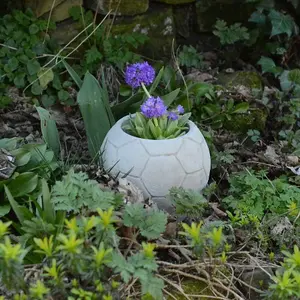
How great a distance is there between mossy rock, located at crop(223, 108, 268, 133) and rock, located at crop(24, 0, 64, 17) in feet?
2.86

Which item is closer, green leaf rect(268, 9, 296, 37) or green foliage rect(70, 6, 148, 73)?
green foliage rect(70, 6, 148, 73)

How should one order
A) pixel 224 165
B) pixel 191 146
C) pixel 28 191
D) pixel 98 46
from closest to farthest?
pixel 28 191 → pixel 191 146 → pixel 224 165 → pixel 98 46

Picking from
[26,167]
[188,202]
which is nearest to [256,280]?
[188,202]

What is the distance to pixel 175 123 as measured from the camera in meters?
1.93

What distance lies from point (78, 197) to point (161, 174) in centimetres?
40

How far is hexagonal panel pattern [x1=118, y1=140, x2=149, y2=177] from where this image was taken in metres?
1.87

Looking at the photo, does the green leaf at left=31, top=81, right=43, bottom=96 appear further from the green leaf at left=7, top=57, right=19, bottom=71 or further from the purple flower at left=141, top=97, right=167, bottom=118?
the purple flower at left=141, top=97, right=167, bottom=118

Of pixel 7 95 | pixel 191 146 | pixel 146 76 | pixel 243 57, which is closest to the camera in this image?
pixel 191 146

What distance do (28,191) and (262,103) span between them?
46.6 inches

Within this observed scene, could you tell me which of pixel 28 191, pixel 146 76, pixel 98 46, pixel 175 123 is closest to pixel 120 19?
pixel 98 46

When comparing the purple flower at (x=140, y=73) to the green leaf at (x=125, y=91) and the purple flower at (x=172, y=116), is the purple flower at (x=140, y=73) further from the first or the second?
the green leaf at (x=125, y=91)

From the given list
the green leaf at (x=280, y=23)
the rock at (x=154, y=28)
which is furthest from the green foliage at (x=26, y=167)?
the green leaf at (x=280, y=23)

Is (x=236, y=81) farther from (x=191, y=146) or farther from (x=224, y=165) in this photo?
(x=191, y=146)

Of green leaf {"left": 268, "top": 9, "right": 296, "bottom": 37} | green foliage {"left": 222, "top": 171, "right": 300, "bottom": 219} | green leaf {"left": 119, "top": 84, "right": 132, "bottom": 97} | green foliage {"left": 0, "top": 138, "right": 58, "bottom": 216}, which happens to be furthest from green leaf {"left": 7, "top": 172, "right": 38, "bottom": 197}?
green leaf {"left": 268, "top": 9, "right": 296, "bottom": 37}
